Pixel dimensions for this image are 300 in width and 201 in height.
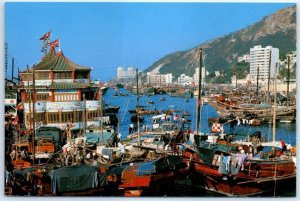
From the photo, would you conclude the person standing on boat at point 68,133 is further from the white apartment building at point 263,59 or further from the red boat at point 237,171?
the white apartment building at point 263,59

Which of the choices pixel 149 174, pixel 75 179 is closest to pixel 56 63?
pixel 75 179

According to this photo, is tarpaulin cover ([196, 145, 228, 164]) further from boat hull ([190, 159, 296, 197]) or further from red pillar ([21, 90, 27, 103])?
red pillar ([21, 90, 27, 103])

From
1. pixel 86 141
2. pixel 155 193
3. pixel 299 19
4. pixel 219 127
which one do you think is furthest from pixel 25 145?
pixel 299 19

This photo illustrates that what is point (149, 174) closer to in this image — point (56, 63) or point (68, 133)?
point (68, 133)

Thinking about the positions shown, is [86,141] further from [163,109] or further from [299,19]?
[299,19]

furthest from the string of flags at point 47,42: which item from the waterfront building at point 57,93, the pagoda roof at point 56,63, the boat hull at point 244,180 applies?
the boat hull at point 244,180

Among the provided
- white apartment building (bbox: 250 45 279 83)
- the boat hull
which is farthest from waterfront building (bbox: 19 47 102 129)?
white apartment building (bbox: 250 45 279 83)
